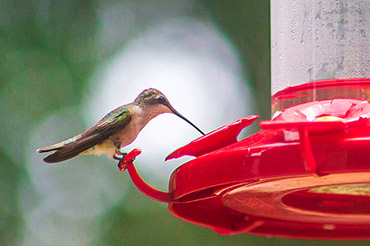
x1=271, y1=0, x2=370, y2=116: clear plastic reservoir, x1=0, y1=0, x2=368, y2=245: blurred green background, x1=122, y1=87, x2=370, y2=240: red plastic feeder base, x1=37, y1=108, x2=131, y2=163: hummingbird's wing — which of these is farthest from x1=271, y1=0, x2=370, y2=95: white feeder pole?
x1=0, y1=0, x2=368, y2=245: blurred green background

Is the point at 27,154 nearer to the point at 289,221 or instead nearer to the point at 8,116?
the point at 8,116

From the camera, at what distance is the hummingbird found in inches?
128

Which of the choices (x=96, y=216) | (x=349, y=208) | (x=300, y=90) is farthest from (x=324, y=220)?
(x=96, y=216)

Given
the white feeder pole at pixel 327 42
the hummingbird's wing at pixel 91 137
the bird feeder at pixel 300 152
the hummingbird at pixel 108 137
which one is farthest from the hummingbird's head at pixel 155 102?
the white feeder pole at pixel 327 42

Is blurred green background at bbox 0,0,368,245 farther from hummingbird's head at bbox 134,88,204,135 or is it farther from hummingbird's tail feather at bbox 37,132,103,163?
hummingbird's tail feather at bbox 37,132,103,163

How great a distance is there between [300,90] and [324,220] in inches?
19.9

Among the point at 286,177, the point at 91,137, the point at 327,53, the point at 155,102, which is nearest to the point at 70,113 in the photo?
the point at 155,102

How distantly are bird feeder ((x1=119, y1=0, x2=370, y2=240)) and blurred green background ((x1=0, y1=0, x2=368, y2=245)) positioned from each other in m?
3.46

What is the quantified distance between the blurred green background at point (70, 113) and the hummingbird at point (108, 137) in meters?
2.80

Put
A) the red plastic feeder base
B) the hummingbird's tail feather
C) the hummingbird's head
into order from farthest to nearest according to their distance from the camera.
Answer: the hummingbird's head → the hummingbird's tail feather → the red plastic feeder base

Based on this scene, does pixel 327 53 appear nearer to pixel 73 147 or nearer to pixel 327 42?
pixel 327 42

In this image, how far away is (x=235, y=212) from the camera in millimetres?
2773

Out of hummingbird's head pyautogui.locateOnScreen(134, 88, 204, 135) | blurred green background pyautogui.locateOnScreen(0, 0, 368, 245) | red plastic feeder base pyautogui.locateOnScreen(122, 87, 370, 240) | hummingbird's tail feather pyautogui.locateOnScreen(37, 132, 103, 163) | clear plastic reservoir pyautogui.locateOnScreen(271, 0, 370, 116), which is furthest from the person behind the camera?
blurred green background pyautogui.locateOnScreen(0, 0, 368, 245)

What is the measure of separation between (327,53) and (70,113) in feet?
14.5
